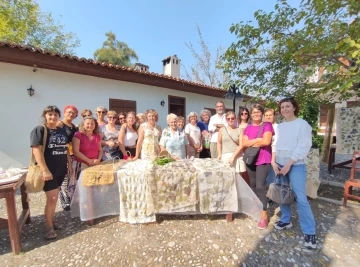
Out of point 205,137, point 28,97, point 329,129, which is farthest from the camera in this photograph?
point 329,129

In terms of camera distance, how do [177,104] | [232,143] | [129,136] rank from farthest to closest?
[177,104]
[129,136]
[232,143]

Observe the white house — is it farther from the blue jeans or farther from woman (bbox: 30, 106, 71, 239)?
the blue jeans

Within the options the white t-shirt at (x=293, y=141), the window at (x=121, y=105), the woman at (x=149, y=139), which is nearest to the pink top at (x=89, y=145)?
the woman at (x=149, y=139)

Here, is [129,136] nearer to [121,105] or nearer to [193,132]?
[193,132]

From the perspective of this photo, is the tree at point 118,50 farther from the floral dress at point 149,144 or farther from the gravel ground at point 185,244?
the gravel ground at point 185,244

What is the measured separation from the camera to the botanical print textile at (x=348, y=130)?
183 inches

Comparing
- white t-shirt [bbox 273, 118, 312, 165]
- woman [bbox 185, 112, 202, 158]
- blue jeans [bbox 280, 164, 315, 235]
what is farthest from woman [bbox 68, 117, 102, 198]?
blue jeans [bbox 280, 164, 315, 235]

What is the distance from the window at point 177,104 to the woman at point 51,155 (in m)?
6.20

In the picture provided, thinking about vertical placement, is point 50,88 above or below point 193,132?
above

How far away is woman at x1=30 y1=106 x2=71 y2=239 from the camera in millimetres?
2293

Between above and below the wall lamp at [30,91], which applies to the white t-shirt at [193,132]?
below

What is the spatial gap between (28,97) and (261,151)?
216 inches

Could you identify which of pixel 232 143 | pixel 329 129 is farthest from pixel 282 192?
pixel 329 129

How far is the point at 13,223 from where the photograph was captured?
86.7 inches
